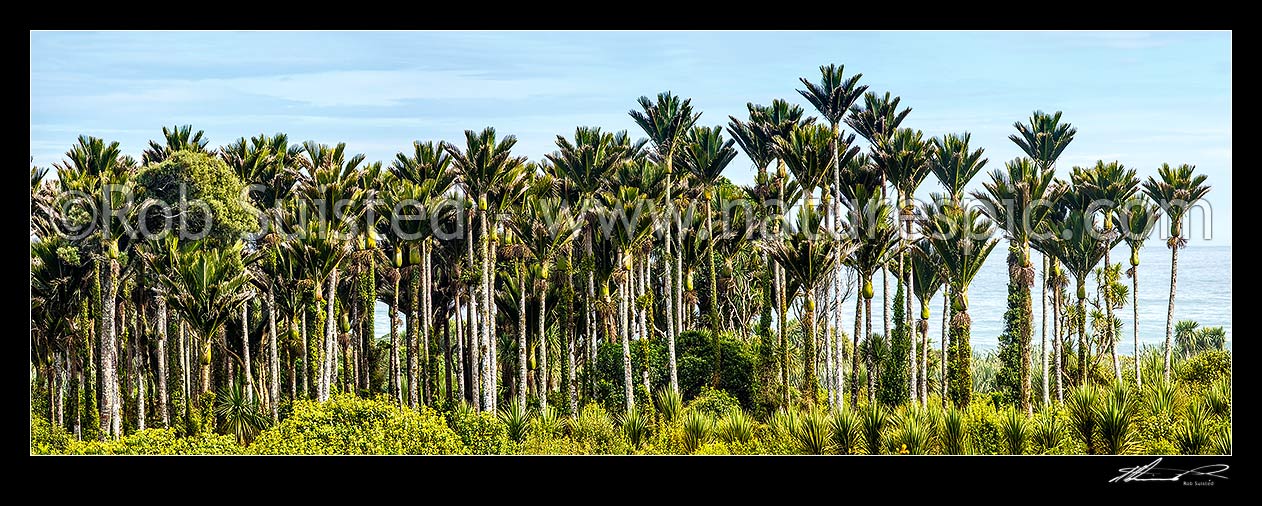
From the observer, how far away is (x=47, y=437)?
39250mm

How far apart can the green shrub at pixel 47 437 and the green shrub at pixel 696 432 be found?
17991 millimetres

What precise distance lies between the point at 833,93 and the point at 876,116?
1.76 metres

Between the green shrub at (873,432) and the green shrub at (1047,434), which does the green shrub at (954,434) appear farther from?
the green shrub at (1047,434)

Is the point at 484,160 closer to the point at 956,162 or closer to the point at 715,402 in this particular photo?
the point at 715,402

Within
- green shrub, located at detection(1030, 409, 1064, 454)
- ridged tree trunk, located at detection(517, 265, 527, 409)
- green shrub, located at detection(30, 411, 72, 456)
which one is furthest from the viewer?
ridged tree trunk, located at detection(517, 265, 527, 409)

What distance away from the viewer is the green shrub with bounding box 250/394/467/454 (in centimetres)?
2955

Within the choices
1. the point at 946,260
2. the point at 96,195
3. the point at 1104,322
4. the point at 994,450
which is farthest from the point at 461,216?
the point at 1104,322

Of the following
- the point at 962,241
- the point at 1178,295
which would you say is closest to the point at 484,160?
the point at 962,241

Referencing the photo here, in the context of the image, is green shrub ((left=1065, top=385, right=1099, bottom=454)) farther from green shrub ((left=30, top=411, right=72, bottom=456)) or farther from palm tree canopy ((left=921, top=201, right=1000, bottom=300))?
green shrub ((left=30, top=411, right=72, bottom=456))

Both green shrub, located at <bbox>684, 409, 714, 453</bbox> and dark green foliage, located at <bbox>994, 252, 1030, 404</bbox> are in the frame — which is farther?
dark green foliage, located at <bbox>994, 252, 1030, 404</bbox>

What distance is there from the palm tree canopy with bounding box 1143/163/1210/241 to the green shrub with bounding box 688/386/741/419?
15488mm

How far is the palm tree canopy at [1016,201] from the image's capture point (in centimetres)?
3981

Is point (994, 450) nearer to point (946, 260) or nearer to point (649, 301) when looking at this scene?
point (946, 260)
